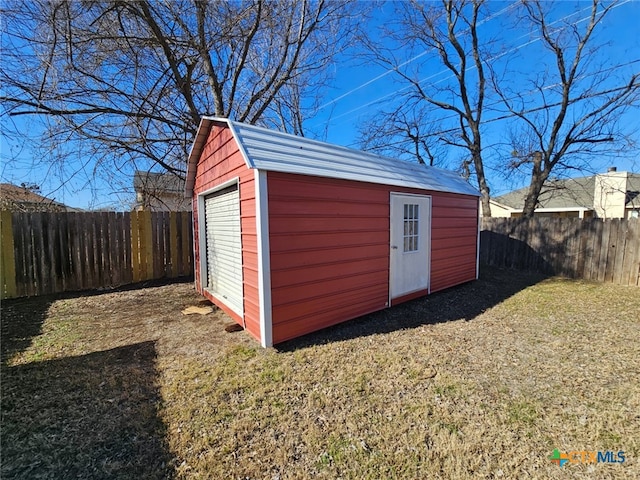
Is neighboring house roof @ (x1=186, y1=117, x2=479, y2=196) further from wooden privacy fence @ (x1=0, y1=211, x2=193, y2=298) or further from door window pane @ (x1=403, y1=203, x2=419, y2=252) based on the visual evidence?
wooden privacy fence @ (x1=0, y1=211, x2=193, y2=298)

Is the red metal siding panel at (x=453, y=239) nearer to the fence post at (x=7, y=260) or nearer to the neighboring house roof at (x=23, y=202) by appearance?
the fence post at (x=7, y=260)

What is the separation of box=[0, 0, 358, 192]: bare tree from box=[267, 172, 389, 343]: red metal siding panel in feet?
15.5

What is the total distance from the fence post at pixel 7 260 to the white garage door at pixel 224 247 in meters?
3.62

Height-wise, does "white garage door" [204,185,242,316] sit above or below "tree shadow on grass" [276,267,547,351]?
above

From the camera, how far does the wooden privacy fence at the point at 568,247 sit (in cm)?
670

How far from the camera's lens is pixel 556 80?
9.89m

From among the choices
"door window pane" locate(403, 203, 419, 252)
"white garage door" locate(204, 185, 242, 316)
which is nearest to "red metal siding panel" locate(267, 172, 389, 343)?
"door window pane" locate(403, 203, 419, 252)

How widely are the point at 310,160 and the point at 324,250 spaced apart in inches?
50.4

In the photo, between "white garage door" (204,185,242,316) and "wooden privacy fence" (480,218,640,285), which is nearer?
"white garage door" (204,185,242,316)

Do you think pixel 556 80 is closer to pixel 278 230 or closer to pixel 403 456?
pixel 278 230

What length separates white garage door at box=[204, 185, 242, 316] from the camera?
4332 mm

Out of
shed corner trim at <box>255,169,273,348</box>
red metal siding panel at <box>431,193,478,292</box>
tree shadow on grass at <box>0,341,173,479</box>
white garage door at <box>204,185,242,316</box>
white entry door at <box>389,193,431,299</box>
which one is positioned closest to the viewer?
tree shadow on grass at <box>0,341,173,479</box>

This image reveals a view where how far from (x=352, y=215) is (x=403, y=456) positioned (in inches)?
119

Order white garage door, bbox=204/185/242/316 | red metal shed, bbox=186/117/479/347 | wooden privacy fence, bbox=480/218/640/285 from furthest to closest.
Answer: wooden privacy fence, bbox=480/218/640/285 → white garage door, bbox=204/185/242/316 → red metal shed, bbox=186/117/479/347
